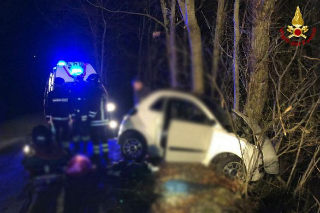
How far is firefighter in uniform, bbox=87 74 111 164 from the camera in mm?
2639

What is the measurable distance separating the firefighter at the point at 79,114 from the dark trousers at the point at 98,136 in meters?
0.05

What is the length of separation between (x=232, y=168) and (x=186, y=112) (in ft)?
6.06

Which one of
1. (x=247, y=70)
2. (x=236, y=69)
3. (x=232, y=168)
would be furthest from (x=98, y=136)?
(x=247, y=70)

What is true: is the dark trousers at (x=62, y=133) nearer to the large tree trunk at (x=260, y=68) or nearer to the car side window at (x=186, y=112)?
the car side window at (x=186, y=112)

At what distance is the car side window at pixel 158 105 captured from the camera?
240 cm

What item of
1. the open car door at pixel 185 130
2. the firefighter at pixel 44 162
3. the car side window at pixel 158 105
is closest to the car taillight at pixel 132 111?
the car side window at pixel 158 105

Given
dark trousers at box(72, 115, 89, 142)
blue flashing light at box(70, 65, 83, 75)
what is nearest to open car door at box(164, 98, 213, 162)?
dark trousers at box(72, 115, 89, 142)

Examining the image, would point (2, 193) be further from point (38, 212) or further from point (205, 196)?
point (205, 196)

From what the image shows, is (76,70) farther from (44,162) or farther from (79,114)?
(44,162)

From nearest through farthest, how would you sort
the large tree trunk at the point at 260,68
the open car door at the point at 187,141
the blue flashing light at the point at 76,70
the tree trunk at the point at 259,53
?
the open car door at the point at 187,141
the blue flashing light at the point at 76,70
the large tree trunk at the point at 260,68
the tree trunk at the point at 259,53

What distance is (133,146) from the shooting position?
259cm

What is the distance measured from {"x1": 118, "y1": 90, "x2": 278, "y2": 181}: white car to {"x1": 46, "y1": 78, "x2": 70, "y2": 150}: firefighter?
0.48 m

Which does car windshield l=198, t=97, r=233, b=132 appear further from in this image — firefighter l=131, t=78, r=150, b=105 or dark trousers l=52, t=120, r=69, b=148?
dark trousers l=52, t=120, r=69, b=148

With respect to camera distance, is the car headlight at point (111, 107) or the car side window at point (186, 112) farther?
the car headlight at point (111, 107)
